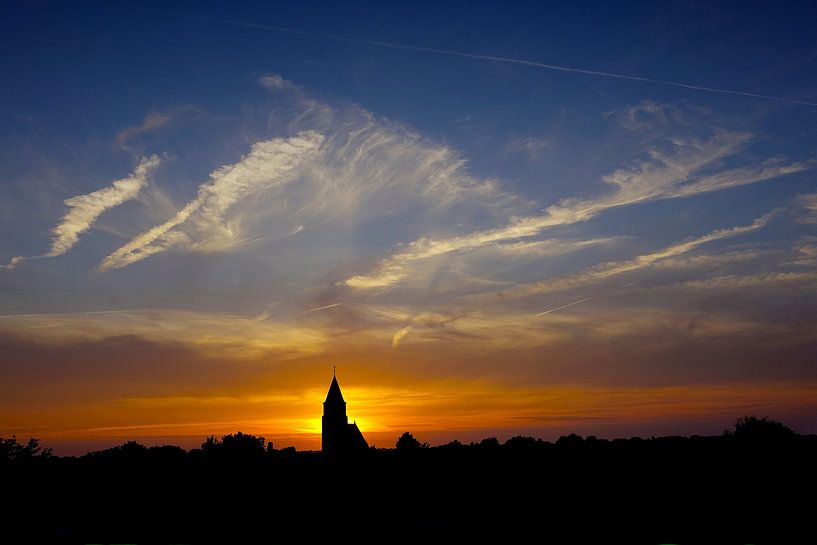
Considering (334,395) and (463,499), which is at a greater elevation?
(334,395)

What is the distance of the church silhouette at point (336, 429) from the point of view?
100 metres

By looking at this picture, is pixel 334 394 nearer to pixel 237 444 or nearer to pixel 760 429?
pixel 237 444

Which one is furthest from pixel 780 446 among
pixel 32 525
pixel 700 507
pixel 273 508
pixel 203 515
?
pixel 32 525

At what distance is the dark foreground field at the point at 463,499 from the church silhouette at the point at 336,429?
31.8 meters

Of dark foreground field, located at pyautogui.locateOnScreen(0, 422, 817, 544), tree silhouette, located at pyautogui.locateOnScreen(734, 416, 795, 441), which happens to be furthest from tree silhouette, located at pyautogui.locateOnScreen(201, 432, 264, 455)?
tree silhouette, located at pyautogui.locateOnScreen(734, 416, 795, 441)

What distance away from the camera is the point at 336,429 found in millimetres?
100375

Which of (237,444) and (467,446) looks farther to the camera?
(237,444)

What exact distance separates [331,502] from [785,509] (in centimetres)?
3249

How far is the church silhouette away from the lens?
100 metres

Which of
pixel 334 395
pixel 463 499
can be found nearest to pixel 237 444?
pixel 334 395

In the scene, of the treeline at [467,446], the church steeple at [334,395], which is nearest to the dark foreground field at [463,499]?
the treeline at [467,446]

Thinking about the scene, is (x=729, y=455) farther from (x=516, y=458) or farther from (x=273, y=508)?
(x=273, y=508)

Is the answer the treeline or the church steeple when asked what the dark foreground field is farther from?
the church steeple

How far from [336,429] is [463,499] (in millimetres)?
52041
